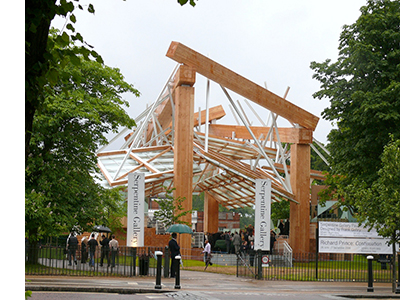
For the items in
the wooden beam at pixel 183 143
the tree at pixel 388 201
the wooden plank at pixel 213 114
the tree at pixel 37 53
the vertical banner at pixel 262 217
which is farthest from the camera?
the wooden plank at pixel 213 114

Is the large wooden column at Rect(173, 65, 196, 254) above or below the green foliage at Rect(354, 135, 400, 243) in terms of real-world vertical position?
above

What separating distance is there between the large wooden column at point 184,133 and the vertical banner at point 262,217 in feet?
24.9

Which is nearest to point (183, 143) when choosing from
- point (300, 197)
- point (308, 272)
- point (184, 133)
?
point (184, 133)

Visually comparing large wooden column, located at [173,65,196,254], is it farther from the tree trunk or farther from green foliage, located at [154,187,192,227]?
the tree trunk

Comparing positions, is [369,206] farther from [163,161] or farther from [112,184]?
[163,161]

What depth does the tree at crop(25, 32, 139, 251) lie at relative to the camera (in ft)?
66.7

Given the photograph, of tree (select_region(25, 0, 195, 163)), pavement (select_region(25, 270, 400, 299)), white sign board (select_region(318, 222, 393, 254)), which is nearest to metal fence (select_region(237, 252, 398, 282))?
white sign board (select_region(318, 222, 393, 254))

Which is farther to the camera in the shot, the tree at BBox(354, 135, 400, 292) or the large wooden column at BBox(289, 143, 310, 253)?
the large wooden column at BBox(289, 143, 310, 253)

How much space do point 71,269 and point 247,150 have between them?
81.1ft

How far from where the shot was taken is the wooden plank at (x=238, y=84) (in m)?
31.2

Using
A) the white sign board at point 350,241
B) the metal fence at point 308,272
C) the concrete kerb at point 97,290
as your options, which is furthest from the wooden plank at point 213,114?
the concrete kerb at point 97,290

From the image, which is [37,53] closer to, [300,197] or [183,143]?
[183,143]

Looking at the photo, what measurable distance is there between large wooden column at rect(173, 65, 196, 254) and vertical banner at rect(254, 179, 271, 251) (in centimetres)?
759

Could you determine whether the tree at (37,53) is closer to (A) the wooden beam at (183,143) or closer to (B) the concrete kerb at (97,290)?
(B) the concrete kerb at (97,290)
